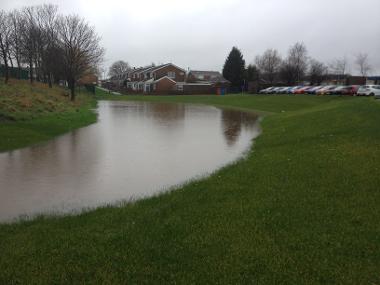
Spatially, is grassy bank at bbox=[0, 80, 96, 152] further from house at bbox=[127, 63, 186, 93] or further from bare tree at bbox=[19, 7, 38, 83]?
house at bbox=[127, 63, 186, 93]

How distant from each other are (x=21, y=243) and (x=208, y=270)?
2.90m

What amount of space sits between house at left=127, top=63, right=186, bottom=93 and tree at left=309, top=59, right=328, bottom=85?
29597 millimetres

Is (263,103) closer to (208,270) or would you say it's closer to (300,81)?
(208,270)

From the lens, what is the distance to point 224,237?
17.3ft

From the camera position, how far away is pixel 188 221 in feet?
19.6

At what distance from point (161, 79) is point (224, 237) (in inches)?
3092

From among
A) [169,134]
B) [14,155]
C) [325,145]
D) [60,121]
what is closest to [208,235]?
[325,145]

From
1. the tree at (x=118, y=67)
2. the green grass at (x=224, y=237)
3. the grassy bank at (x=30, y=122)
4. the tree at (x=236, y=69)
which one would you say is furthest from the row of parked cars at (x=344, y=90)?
the tree at (x=118, y=67)

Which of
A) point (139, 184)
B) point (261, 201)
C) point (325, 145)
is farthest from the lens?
point (325, 145)

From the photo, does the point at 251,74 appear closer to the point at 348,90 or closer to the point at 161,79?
the point at 161,79

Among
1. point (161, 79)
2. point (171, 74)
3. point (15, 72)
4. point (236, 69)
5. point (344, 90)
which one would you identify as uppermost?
point (236, 69)

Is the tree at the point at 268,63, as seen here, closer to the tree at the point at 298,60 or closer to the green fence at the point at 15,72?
the tree at the point at 298,60

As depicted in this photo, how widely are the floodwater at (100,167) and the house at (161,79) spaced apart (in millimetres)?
63077

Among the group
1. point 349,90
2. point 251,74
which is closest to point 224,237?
point 349,90
